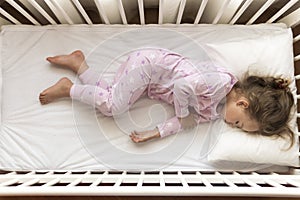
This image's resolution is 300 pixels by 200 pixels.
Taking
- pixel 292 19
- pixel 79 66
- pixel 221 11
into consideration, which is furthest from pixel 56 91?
pixel 292 19

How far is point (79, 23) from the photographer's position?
4.66 ft

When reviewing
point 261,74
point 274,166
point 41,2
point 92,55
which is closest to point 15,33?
point 41,2

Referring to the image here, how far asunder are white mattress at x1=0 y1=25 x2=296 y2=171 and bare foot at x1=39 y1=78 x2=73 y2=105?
24 millimetres

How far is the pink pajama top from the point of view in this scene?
129 cm

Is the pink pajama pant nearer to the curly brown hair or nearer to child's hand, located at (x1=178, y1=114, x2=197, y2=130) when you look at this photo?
child's hand, located at (x1=178, y1=114, x2=197, y2=130)

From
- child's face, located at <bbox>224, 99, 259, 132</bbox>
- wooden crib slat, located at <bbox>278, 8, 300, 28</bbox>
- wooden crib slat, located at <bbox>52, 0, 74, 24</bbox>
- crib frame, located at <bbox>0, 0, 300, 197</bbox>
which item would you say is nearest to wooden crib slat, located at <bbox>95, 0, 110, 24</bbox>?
crib frame, located at <bbox>0, 0, 300, 197</bbox>

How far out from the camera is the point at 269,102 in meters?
1.23

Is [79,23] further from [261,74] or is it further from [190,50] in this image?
[261,74]

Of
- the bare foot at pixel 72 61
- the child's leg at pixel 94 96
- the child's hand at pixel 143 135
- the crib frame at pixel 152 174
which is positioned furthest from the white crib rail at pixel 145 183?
the bare foot at pixel 72 61

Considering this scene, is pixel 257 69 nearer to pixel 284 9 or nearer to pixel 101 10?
pixel 284 9

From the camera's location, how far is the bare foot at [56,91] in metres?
1.36

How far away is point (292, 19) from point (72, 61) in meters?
0.78

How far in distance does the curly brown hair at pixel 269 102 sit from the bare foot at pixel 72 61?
1.76 ft

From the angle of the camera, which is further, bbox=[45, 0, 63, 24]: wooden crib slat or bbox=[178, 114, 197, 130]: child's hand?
bbox=[178, 114, 197, 130]: child's hand
